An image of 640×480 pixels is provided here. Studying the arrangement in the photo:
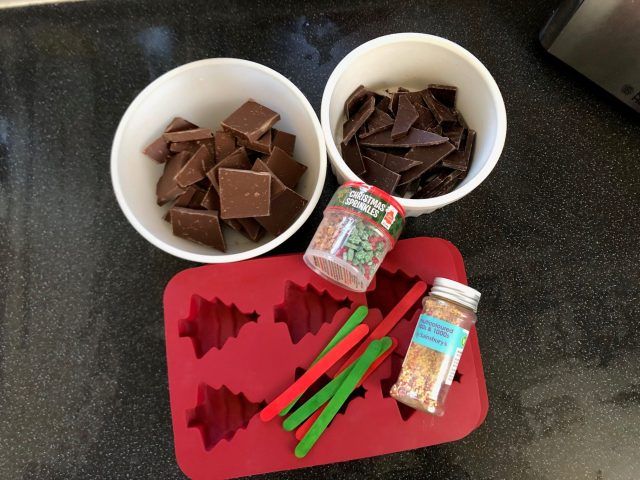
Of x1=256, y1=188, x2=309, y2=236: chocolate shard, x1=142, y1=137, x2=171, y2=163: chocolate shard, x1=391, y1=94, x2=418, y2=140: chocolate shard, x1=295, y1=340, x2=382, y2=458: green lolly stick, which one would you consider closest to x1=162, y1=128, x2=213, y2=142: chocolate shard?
x1=142, y1=137, x2=171, y2=163: chocolate shard

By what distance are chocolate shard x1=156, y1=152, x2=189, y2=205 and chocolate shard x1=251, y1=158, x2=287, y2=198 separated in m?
0.11

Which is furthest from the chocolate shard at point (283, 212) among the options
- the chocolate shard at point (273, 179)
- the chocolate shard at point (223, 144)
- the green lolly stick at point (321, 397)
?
the green lolly stick at point (321, 397)

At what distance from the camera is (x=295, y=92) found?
0.78m

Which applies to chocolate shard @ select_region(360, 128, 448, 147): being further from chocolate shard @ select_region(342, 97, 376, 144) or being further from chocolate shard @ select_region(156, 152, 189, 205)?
chocolate shard @ select_region(156, 152, 189, 205)

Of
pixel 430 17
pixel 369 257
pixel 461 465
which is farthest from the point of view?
pixel 430 17

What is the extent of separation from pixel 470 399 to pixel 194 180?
1.77 ft

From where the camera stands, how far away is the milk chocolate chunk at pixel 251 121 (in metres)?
0.78

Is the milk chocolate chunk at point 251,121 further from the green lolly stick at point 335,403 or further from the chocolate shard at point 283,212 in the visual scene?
the green lolly stick at point 335,403

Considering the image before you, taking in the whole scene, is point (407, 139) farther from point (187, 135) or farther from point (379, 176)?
point (187, 135)

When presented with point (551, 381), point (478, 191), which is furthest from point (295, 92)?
point (551, 381)

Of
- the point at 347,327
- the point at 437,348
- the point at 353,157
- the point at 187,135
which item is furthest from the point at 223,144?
the point at 437,348

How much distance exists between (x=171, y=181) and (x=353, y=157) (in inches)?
11.2

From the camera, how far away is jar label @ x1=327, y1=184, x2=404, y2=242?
0.71 meters

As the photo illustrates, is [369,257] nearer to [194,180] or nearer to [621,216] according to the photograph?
[194,180]
